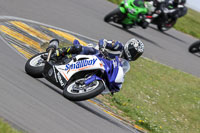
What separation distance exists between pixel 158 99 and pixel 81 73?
4056mm

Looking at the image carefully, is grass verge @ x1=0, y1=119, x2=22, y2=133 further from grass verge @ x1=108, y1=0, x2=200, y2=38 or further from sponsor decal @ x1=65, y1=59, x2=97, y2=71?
grass verge @ x1=108, y1=0, x2=200, y2=38

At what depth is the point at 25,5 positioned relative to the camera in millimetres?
14562

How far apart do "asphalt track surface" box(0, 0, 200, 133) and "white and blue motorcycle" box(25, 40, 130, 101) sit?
21 cm

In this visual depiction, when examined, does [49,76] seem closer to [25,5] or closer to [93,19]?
[25,5]

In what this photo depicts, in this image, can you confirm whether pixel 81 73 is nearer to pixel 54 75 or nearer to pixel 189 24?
pixel 54 75

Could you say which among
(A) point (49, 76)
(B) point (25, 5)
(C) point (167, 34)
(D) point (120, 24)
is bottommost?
(C) point (167, 34)

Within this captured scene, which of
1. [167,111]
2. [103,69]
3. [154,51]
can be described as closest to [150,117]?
[167,111]

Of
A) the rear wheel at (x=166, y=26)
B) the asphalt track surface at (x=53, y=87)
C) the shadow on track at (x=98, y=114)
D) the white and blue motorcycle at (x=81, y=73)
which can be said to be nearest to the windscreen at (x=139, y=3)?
the asphalt track surface at (x=53, y=87)

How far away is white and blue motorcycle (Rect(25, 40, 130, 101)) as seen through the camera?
7.20 metres

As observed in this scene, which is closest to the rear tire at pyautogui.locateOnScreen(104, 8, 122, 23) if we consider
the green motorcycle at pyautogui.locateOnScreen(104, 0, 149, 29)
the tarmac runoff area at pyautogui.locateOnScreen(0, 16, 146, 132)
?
the green motorcycle at pyautogui.locateOnScreen(104, 0, 149, 29)

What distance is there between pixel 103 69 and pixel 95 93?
0.64 metres

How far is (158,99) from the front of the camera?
11.0 m

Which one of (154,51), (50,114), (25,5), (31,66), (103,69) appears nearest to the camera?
(50,114)

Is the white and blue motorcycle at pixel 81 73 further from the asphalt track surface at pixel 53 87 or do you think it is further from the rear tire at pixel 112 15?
the rear tire at pixel 112 15
